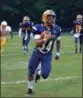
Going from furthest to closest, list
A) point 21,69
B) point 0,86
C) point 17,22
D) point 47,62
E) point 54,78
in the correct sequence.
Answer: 1. point 17,22
2. point 21,69
3. point 54,78
4. point 0,86
5. point 47,62

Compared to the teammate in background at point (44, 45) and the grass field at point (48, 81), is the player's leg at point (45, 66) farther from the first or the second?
the grass field at point (48, 81)

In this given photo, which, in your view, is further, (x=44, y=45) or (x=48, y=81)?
(x=48, y=81)

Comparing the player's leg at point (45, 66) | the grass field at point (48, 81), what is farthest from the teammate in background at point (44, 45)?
the grass field at point (48, 81)

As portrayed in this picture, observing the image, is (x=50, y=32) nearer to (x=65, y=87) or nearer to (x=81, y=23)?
(x=65, y=87)

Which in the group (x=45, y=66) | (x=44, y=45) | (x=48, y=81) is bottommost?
(x=48, y=81)

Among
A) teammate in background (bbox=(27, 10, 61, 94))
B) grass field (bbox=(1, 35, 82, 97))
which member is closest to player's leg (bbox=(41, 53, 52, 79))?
teammate in background (bbox=(27, 10, 61, 94))

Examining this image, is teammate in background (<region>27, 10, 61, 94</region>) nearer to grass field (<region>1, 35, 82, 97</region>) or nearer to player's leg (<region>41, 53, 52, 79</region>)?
player's leg (<region>41, 53, 52, 79</region>)

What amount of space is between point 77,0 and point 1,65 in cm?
4760

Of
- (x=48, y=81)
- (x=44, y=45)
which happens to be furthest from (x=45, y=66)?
(x=48, y=81)

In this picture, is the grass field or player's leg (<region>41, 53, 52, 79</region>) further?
the grass field

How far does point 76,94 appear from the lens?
1131 cm

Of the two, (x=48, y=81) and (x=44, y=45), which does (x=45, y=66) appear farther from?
(x=48, y=81)

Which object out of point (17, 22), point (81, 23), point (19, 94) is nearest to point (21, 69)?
point (19, 94)

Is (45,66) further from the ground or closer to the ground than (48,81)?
further from the ground
